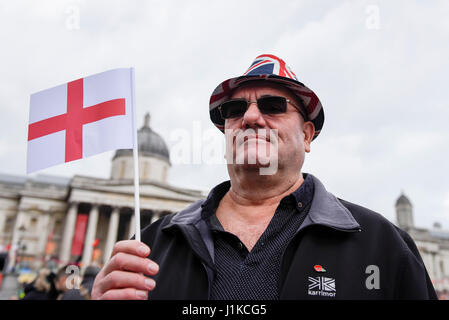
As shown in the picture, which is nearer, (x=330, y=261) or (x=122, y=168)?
(x=330, y=261)

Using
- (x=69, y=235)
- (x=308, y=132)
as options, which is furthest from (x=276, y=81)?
(x=69, y=235)

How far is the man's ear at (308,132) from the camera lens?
9.55 feet

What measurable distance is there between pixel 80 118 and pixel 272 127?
1.31 meters

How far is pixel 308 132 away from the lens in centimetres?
297

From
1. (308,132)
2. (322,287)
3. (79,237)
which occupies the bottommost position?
(322,287)

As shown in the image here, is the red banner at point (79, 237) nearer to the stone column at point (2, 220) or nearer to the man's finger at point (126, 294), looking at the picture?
the stone column at point (2, 220)

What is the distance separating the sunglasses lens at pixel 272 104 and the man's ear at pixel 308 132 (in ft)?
1.19

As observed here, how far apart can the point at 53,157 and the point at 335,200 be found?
193cm

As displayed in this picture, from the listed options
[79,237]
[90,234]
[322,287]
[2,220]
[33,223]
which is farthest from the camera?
[2,220]

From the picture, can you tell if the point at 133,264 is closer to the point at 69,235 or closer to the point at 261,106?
the point at 261,106

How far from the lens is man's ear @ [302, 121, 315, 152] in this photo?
9.55 feet

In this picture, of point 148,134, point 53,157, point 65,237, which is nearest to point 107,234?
point 65,237

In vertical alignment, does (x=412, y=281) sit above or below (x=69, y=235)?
below
